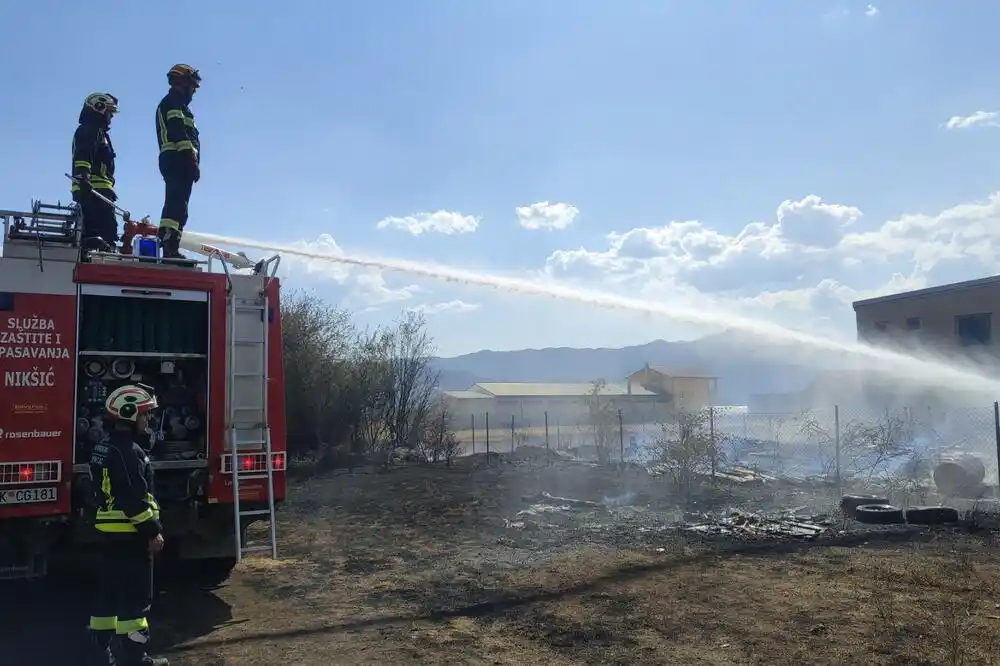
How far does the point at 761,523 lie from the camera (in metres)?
9.52

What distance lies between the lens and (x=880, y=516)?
9.30 metres

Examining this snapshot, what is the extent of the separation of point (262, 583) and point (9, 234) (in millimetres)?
3995

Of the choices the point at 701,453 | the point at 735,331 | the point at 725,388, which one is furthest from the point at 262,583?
the point at 725,388

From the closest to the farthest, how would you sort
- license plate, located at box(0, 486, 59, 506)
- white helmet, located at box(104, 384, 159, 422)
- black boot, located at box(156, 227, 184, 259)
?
white helmet, located at box(104, 384, 159, 422) < license plate, located at box(0, 486, 59, 506) < black boot, located at box(156, 227, 184, 259)

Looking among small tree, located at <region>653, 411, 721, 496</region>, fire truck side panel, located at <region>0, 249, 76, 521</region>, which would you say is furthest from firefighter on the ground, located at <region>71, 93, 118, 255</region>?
small tree, located at <region>653, 411, 721, 496</region>

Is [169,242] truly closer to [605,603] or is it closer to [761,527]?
[605,603]

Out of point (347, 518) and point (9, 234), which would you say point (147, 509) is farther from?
point (347, 518)

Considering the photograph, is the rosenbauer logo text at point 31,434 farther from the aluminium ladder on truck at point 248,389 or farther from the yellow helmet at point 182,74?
the yellow helmet at point 182,74

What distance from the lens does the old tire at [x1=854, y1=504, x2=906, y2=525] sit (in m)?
9.28

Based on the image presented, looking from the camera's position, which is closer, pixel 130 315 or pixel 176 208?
pixel 130 315

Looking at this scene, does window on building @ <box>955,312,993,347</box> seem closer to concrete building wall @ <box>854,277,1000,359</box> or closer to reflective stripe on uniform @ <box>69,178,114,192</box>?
concrete building wall @ <box>854,277,1000,359</box>

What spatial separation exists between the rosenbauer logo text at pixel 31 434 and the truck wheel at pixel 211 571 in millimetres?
2087

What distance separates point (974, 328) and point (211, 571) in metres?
32.8

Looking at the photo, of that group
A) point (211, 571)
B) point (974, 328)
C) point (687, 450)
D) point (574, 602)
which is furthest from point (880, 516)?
point (974, 328)
